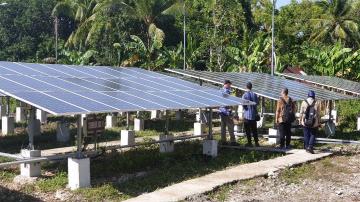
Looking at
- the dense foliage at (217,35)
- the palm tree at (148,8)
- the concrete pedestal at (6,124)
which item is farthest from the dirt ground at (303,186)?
the palm tree at (148,8)

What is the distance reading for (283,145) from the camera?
13.8 meters

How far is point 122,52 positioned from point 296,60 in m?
10.7

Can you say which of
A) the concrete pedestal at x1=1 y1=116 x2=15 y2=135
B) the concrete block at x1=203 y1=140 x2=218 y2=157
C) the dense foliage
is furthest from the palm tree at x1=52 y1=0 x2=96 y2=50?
the concrete block at x1=203 y1=140 x2=218 y2=157

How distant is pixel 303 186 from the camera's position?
9.94m

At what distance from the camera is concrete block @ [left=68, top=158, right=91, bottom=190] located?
9.30m

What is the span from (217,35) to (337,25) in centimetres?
1702

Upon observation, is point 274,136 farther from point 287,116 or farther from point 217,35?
point 217,35

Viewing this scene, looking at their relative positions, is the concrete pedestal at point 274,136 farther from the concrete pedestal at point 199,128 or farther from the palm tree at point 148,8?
the palm tree at point 148,8

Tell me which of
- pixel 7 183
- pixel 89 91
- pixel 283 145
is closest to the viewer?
pixel 7 183

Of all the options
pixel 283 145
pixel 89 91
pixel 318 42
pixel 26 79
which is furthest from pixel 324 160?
pixel 318 42

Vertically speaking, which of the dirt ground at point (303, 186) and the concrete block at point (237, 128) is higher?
the dirt ground at point (303, 186)

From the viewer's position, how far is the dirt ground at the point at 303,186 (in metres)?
9.04

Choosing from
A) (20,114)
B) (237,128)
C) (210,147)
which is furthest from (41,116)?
(210,147)

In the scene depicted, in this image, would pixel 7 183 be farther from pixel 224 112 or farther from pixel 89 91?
pixel 224 112
